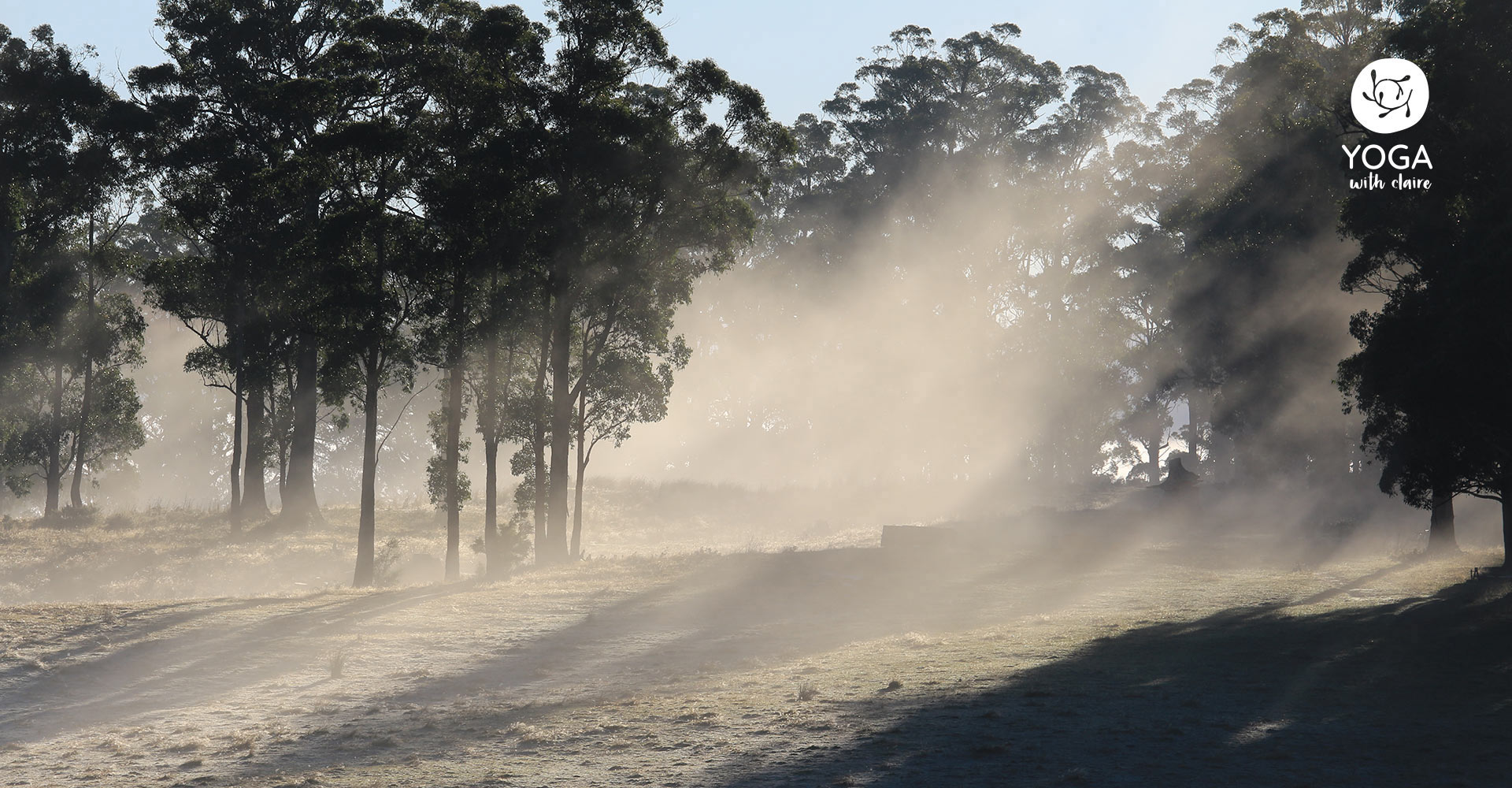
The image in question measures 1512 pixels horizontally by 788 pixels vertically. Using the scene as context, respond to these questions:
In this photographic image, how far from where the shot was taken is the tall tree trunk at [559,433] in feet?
99.6

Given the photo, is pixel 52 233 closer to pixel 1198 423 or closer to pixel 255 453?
pixel 255 453

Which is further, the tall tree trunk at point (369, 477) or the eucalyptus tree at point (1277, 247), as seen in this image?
the eucalyptus tree at point (1277, 247)

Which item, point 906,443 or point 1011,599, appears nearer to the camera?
point 1011,599

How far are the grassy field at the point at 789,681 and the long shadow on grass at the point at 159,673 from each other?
2.6 inches

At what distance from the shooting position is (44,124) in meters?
40.1

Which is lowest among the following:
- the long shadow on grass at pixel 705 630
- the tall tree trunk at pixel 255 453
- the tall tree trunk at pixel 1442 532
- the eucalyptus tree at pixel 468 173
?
the long shadow on grass at pixel 705 630

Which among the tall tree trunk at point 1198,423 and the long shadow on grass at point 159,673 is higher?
the tall tree trunk at point 1198,423

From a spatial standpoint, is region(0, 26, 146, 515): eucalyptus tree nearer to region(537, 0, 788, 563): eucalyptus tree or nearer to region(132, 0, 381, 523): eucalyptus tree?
region(132, 0, 381, 523): eucalyptus tree

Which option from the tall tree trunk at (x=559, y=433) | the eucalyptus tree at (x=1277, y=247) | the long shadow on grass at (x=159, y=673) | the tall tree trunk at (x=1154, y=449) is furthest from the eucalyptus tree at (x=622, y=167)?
the tall tree trunk at (x=1154, y=449)

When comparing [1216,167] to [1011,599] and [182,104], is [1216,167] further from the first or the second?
[182,104]

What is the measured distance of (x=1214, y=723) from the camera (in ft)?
34.0

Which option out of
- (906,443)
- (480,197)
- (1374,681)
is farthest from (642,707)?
(906,443)

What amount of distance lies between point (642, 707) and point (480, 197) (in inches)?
723

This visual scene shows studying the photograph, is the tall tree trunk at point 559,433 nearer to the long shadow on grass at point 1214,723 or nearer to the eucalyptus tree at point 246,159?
the eucalyptus tree at point 246,159
